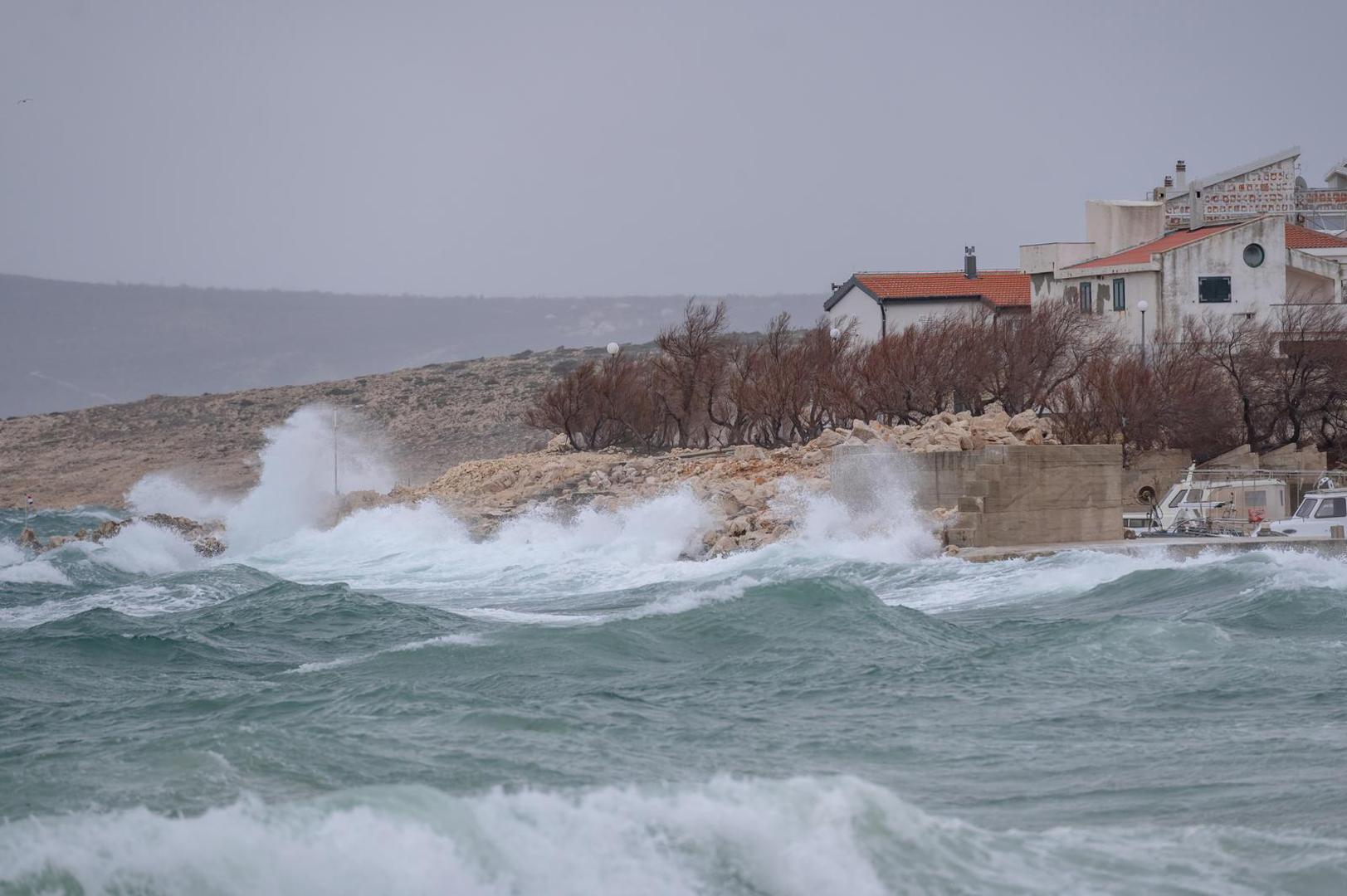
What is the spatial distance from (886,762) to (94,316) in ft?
637

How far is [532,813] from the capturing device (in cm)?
913

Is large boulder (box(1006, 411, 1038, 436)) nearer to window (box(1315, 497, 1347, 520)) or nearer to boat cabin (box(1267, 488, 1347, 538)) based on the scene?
boat cabin (box(1267, 488, 1347, 538))

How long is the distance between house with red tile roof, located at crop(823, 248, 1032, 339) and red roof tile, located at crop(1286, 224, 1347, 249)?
26.2 ft

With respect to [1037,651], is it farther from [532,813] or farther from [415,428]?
[415,428]

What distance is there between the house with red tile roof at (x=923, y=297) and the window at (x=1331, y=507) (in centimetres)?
2525

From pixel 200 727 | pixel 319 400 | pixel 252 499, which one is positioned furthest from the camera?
pixel 319 400

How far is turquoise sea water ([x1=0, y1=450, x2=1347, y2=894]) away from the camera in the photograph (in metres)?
8.50

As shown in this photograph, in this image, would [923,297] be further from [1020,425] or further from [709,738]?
[709,738]

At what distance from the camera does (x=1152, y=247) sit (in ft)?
152

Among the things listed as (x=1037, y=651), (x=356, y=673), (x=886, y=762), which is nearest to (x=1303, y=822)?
(x=886, y=762)

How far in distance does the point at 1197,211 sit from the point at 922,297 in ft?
29.5

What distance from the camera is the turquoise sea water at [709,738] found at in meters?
8.50

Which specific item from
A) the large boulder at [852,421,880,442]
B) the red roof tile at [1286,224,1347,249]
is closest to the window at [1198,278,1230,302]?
the red roof tile at [1286,224,1347,249]

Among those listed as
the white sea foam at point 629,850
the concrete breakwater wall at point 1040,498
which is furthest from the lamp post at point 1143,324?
the white sea foam at point 629,850
